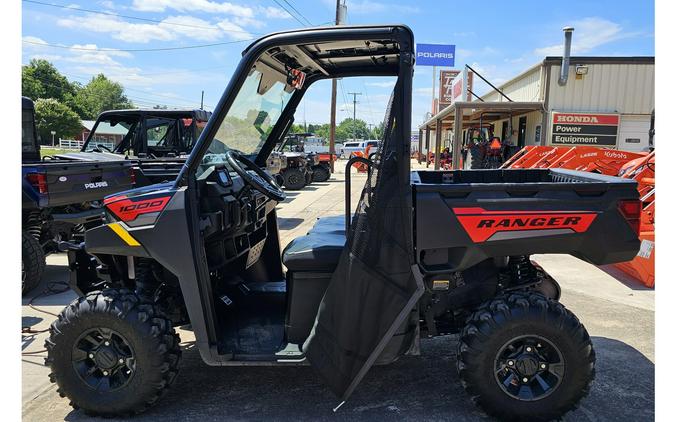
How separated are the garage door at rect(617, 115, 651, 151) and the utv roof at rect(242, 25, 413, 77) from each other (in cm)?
1437

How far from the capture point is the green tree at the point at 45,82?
253ft

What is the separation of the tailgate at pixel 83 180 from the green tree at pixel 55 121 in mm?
60917

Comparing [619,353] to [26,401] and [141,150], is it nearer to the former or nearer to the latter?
[26,401]

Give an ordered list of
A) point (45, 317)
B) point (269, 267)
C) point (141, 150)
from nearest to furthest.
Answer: point (269, 267)
point (45, 317)
point (141, 150)

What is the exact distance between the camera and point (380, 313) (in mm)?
2545

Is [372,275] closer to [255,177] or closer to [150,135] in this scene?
[255,177]

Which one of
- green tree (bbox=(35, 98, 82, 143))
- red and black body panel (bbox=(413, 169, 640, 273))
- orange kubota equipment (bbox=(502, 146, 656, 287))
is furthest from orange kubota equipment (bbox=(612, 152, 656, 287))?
green tree (bbox=(35, 98, 82, 143))

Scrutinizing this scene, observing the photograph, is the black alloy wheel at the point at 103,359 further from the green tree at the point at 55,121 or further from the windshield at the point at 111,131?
the green tree at the point at 55,121

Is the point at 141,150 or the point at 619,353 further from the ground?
the point at 141,150

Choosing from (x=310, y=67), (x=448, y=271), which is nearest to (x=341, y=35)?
(x=310, y=67)

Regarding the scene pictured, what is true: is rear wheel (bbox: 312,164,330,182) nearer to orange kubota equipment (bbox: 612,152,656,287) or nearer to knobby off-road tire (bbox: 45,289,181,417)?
orange kubota equipment (bbox: 612,152,656,287)

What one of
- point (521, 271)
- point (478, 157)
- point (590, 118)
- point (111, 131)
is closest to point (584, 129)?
point (590, 118)

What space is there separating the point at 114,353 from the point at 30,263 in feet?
10.7

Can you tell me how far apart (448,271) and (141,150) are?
804 centimetres
